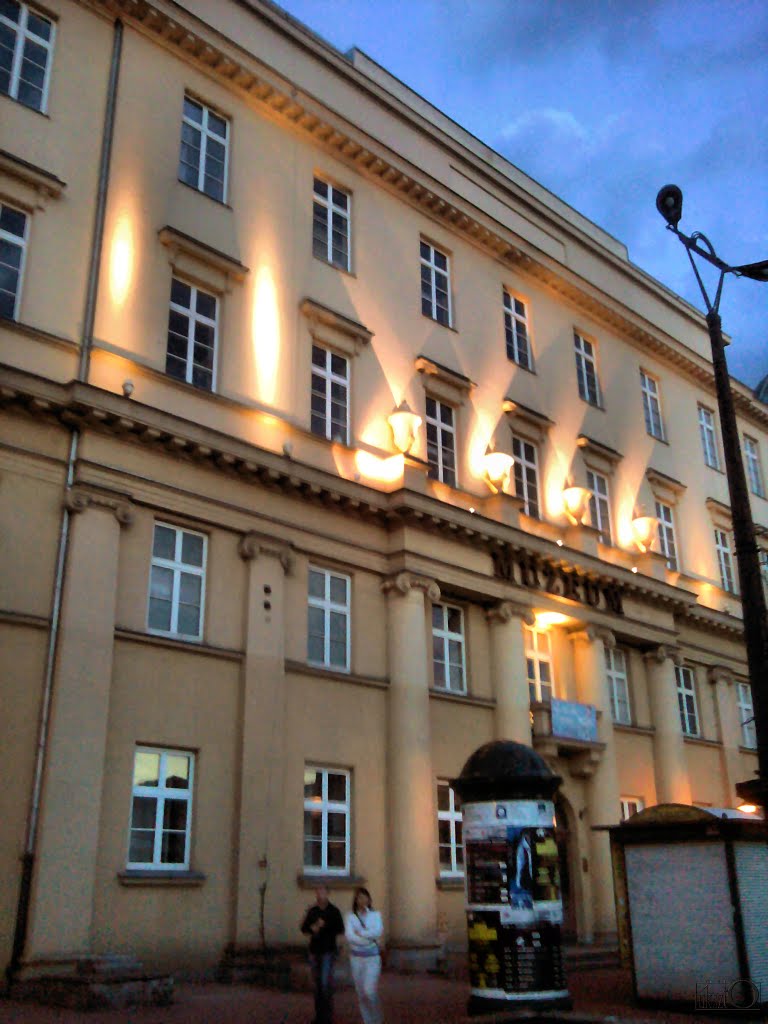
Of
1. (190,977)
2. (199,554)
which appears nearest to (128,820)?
(190,977)

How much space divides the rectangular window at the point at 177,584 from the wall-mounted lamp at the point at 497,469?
844 cm

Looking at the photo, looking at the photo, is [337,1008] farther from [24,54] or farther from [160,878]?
[24,54]

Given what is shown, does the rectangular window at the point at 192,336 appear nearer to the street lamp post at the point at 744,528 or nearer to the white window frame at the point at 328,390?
the white window frame at the point at 328,390

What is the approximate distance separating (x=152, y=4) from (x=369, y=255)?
23.1 feet

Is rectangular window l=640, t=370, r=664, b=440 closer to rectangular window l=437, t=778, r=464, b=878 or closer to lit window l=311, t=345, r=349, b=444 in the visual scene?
lit window l=311, t=345, r=349, b=444

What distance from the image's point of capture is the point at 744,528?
1128 cm

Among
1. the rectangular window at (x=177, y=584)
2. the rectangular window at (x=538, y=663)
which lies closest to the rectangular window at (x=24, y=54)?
the rectangular window at (x=177, y=584)

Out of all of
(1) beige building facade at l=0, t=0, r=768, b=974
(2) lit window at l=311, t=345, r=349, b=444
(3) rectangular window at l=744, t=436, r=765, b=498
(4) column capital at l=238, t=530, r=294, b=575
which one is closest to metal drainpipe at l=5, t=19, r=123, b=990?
(1) beige building facade at l=0, t=0, r=768, b=974

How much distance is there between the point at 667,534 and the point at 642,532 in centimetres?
294

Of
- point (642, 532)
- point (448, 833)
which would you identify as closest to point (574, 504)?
point (642, 532)

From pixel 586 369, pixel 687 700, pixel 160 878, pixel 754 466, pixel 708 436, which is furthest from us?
pixel 754 466

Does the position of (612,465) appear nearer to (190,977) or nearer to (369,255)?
(369,255)

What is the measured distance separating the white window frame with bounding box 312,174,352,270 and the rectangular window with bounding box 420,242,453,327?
2.63 meters

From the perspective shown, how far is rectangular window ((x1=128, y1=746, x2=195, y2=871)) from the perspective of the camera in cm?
1608
